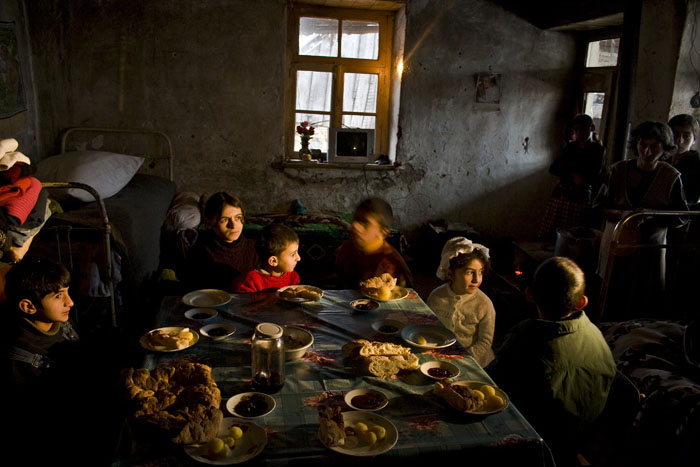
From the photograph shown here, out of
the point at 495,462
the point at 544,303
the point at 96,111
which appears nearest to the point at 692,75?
the point at 544,303

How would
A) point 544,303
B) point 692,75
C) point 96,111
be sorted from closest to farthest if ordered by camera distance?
point 544,303, point 692,75, point 96,111

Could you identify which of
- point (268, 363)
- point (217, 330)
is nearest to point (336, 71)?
point (217, 330)

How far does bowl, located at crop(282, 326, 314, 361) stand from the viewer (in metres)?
2.14

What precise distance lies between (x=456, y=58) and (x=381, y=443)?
5524 millimetres

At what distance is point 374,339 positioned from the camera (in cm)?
241

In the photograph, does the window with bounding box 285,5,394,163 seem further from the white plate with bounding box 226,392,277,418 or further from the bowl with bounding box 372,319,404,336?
the white plate with bounding box 226,392,277,418

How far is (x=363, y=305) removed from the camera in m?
2.78

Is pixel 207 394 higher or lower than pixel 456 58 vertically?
lower

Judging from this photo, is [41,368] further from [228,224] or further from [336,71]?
[336,71]

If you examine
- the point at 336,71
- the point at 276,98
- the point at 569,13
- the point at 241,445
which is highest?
the point at 569,13

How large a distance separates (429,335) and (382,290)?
0.52 metres

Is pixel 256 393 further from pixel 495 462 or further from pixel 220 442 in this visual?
pixel 495 462

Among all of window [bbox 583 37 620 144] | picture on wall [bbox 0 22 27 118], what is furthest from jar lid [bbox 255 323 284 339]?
window [bbox 583 37 620 144]

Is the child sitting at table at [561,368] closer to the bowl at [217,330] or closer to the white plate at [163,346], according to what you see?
the bowl at [217,330]
